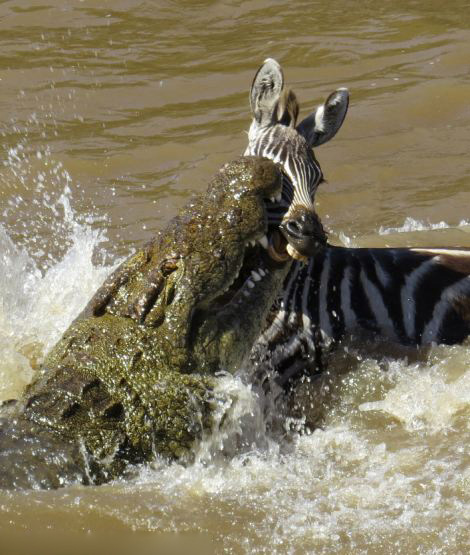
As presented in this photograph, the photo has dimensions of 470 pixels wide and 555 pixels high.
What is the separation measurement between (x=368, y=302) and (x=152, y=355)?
6.17 ft

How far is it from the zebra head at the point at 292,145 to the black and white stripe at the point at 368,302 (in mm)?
423

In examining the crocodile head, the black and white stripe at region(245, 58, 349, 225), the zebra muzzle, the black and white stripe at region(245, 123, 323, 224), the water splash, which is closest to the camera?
the crocodile head

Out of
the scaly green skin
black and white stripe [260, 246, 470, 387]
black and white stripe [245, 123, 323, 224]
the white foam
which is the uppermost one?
black and white stripe [245, 123, 323, 224]

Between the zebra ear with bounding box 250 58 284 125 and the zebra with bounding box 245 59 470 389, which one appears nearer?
the zebra with bounding box 245 59 470 389

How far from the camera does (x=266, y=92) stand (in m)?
5.82

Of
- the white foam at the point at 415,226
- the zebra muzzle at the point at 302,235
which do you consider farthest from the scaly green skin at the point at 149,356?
the white foam at the point at 415,226

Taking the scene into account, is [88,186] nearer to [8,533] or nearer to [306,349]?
[306,349]

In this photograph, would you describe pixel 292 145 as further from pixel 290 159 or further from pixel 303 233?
pixel 303 233

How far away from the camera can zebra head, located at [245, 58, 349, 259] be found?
4.47 metres

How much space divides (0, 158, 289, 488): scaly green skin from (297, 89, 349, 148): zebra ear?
1.93 meters

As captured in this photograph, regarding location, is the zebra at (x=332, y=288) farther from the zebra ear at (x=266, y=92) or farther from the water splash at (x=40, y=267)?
the water splash at (x=40, y=267)

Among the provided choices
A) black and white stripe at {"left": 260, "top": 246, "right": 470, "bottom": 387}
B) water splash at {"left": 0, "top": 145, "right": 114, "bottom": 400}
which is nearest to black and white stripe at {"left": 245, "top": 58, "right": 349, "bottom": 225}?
black and white stripe at {"left": 260, "top": 246, "right": 470, "bottom": 387}

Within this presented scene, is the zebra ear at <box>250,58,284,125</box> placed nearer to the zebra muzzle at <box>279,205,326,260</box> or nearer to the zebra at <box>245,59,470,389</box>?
the zebra at <box>245,59,470,389</box>

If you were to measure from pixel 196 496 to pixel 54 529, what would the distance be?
556 millimetres
